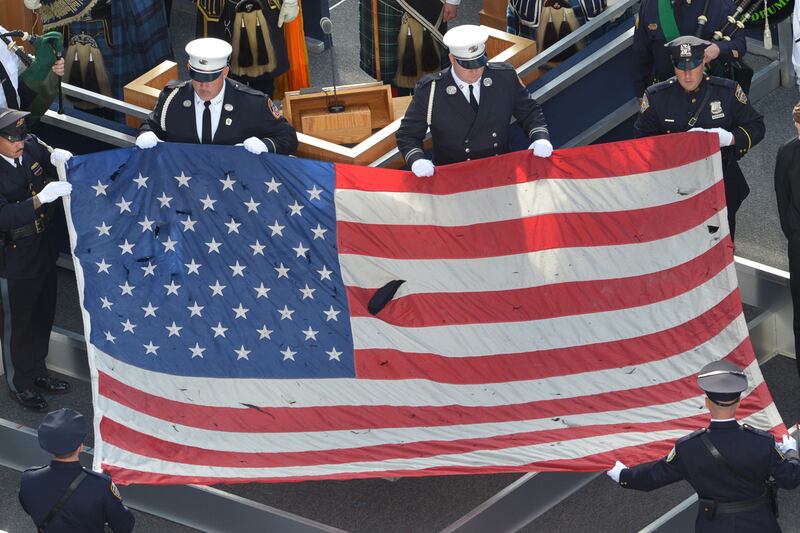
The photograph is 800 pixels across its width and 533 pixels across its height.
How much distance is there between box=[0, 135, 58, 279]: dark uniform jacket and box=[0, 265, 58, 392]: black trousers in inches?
3.3

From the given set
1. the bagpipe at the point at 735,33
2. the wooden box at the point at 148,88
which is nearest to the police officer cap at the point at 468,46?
the bagpipe at the point at 735,33

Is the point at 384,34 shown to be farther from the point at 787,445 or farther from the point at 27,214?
the point at 787,445

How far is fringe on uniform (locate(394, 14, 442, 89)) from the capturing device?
11047mm

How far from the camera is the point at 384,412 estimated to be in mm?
8695

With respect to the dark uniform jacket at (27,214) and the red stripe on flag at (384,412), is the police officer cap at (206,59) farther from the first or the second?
the red stripe on flag at (384,412)

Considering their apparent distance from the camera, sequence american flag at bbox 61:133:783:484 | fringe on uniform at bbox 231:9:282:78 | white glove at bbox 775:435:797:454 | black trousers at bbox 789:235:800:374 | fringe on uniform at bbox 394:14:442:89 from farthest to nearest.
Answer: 1. fringe on uniform at bbox 394:14:442:89
2. fringe on uniform at bbox 231:9:282:78
3. black trousers at bbox 789:235:800:374
4. american flag at bbox 61:133:783:484
5. white glove at bbox 775:435:797:454

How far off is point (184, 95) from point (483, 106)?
4.99 feet

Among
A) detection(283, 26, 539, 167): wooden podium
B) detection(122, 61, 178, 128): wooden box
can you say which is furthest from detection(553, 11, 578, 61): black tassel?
detection(122, 61, 178, 128): wooden box

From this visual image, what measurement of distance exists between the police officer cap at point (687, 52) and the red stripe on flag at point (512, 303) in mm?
1132

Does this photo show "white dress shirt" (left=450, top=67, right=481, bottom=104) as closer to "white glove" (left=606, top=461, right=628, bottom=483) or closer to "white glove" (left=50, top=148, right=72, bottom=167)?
"white glove" (left=50, top=148, right=72, bottom=167)

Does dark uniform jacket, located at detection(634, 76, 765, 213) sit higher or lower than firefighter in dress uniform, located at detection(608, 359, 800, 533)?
higher

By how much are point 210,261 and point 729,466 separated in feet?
9.15

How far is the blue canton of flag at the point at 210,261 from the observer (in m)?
8.84

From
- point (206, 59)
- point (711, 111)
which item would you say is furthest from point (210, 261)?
point (711, 111)
